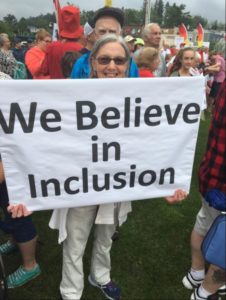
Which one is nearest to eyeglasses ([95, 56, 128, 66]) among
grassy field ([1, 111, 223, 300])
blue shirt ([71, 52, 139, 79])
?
blue shirt ([71, 52, 139, 79])

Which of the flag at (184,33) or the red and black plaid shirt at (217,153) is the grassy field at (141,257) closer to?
the red and black plaid shirt at (217,153)

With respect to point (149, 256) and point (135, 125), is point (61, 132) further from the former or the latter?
point (149, 256)

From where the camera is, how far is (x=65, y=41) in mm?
3844

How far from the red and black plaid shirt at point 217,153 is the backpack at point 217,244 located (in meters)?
0.21

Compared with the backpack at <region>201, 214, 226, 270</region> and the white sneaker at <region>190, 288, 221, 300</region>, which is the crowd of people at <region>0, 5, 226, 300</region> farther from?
the backpack at <region>201, 214, 226, 270</region>

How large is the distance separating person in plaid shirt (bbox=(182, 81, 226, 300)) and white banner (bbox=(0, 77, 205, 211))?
0.74ft

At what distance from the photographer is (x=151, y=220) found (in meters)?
3.55

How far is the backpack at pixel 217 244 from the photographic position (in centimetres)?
195

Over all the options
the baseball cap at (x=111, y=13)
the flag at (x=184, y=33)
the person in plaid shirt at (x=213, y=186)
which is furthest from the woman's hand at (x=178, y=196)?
the flag at (x=184, y=33)

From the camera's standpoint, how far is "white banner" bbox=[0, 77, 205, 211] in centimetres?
161

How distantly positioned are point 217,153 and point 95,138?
0.79 metres

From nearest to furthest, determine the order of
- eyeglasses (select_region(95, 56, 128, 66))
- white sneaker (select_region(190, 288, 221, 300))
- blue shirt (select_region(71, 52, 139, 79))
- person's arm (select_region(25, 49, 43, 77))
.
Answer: eyeglasses (select_region(95, 56, 128, 66)) < blue shirt (select_region(71, 52, 139, 79)) < white sneaker (select_region(190, 288, 221, 300)) < person's arm (select_region(25, 49, 43, 77))

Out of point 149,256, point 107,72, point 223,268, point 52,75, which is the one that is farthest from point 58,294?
point 52,75

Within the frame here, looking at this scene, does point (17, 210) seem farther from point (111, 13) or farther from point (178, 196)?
point (111, 13)
